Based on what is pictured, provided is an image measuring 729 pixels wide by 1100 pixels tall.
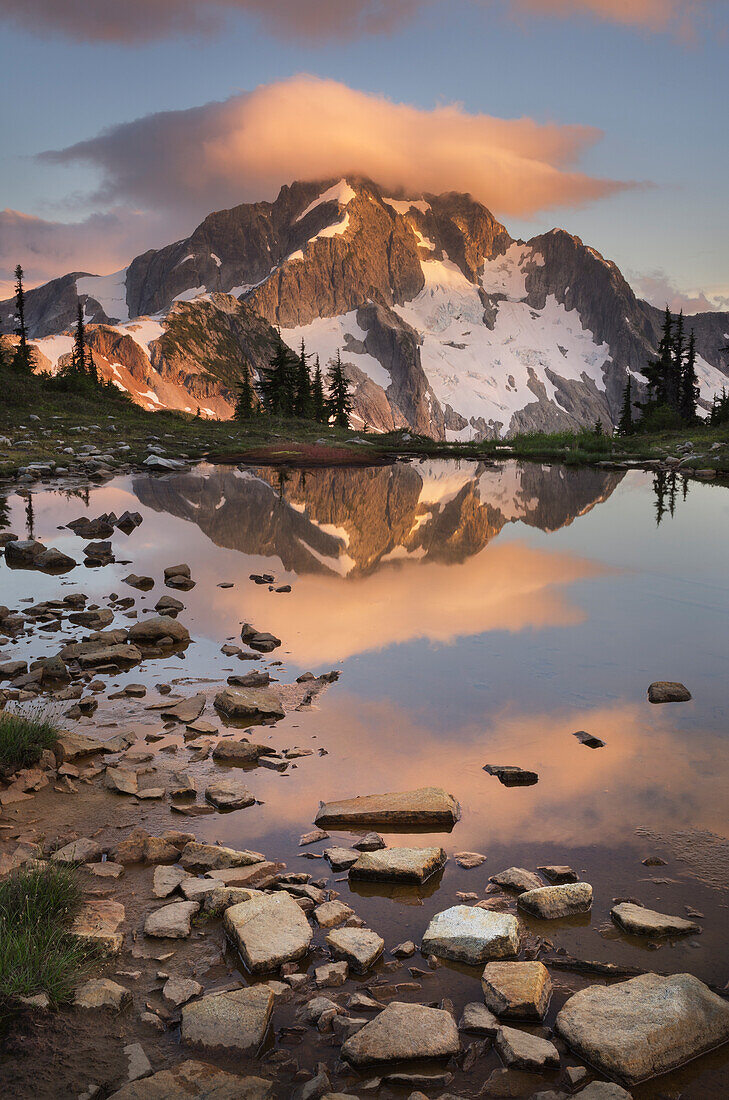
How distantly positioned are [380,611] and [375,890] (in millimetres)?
7169

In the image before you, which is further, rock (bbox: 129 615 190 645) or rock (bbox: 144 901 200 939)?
rock (bbox: 129 615 190 645)

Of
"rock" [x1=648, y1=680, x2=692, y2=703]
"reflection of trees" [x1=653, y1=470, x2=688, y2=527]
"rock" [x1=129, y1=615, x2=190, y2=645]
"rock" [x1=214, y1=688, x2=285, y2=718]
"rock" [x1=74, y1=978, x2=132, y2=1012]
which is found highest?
"reflection of trees" [x1=653, y1=470, x2=688, y2=527]

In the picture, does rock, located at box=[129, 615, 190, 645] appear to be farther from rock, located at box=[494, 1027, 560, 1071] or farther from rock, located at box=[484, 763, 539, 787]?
rock, located at box=[494, 1027, 560, 1071]

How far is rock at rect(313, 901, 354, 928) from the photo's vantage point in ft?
16.5

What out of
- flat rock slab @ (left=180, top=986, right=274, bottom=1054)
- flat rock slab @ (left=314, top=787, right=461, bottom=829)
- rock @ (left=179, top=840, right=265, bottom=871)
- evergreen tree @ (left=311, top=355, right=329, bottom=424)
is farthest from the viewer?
evergreen tree @ (left=311, top=355, right=329, bottom=424)

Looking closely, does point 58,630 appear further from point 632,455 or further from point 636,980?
point 632,455

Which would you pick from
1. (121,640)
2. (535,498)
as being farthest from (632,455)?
(121,640)

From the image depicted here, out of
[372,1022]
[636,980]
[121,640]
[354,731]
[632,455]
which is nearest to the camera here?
[372,1022]

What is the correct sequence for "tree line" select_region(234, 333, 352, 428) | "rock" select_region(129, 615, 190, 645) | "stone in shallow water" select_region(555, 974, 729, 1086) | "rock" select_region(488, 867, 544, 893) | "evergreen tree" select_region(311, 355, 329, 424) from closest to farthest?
1. "stone in shallow water" select_region(555, 974, 729, 1086)
2. "rock" select_region(488, 867, 544, 893)
3. "rock" select_region(129, 615, 190, 645)
4. "tree line" select_region(234, 333, 352, 428)
5. "evergreen tree" select_region(311, 355, 329, 424)

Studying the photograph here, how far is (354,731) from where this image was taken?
26.1 ft

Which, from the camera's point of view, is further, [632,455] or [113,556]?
[632,455]

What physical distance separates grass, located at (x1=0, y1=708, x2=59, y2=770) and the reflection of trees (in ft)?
66.1

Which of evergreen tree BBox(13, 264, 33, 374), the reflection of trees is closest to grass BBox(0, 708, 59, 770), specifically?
the reflection of trees

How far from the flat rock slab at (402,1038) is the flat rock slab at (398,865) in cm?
138
